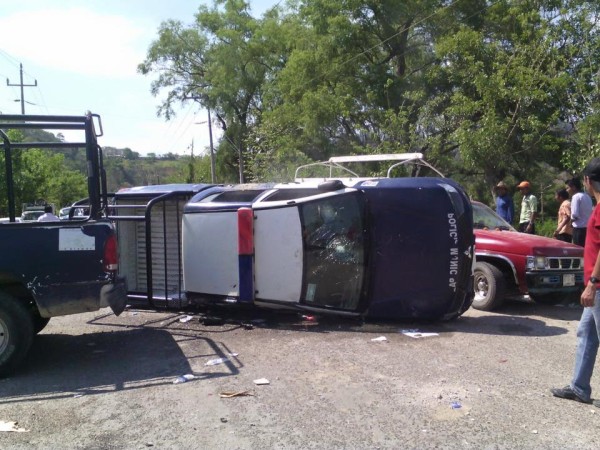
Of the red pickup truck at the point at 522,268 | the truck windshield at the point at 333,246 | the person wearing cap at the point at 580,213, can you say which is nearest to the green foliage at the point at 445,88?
the person wearing cap at the point at 580,213

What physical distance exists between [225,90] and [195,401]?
2814cm

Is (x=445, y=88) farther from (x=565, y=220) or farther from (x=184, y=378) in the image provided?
(x=184, y=378)

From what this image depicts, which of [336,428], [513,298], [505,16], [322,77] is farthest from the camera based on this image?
[322,77]

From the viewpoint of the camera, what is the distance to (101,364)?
6.40 meters

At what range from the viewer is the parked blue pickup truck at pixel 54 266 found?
5.92 metres

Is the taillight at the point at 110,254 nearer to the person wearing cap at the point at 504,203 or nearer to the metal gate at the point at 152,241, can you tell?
the metal gate at the point at 152,241

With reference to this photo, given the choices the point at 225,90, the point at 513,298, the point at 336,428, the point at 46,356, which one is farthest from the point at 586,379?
the point at 225,90

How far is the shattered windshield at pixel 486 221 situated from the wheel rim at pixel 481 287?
1029mm

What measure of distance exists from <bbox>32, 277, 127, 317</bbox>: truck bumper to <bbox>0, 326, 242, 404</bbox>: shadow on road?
65 centimetres

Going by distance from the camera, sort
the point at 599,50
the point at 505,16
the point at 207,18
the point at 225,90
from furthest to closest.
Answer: the point at 207,18
the point at 225,90
the point at 505,16
the point at 599,50

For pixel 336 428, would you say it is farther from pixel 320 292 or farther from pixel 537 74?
pixel 537 74

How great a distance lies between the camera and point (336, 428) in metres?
4.55

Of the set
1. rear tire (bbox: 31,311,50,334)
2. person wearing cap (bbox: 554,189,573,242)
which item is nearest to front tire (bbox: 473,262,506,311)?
person wearing cap (bbox: 554,189,573,242)

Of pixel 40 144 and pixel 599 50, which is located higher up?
pixel 599 50
